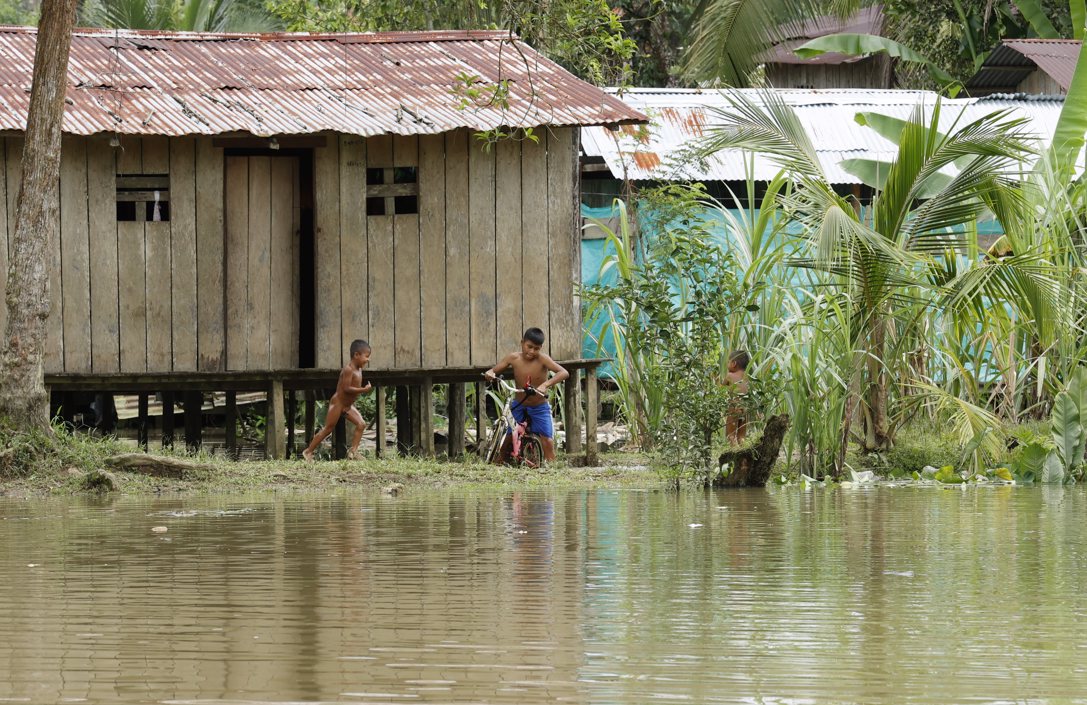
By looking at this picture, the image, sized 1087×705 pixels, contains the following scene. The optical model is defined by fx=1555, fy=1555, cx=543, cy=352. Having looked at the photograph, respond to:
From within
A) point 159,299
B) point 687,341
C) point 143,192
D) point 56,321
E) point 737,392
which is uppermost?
point 143,192

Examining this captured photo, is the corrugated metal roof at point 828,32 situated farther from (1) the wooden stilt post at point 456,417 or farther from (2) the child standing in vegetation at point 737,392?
(2) the child standing in vegetation at point 737,392

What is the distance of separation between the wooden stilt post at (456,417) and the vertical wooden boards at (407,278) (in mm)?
881

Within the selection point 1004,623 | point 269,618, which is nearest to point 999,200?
point 1004,623

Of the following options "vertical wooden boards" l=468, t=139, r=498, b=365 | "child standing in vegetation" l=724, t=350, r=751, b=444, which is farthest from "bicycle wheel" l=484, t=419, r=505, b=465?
"child standing in vegetation" l=724, t=350, r=751, b=444

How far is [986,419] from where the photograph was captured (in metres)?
11.3

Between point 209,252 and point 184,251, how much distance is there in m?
0.20

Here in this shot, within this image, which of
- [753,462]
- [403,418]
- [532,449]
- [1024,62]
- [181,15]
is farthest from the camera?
[181,15]

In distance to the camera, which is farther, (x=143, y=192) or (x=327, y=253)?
(x=327, y=253)

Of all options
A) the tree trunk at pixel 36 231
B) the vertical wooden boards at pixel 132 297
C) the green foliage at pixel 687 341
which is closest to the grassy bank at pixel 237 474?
the tree trunk at pixel 36 231

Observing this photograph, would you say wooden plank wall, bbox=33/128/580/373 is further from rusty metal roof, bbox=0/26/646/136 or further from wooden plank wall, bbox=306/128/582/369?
rusty metal roof, bbox=0/26/646/136

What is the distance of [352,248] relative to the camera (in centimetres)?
1300

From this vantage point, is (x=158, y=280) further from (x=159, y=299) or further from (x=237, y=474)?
(x=237, y=474)

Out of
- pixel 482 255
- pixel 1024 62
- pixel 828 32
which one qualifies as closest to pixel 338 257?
pixel 482 255

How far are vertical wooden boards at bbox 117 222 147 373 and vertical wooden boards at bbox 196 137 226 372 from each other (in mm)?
449
